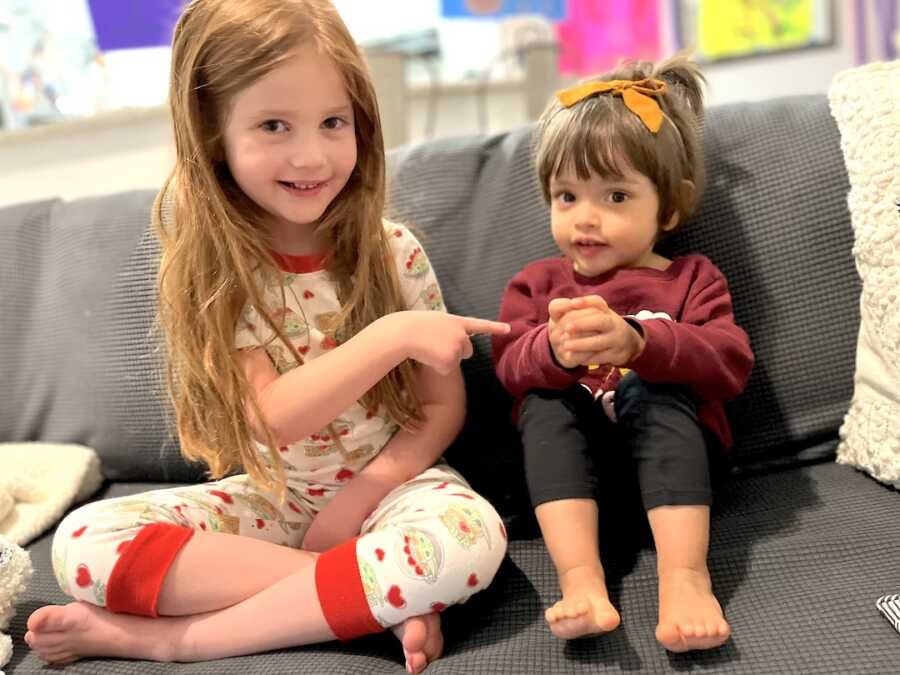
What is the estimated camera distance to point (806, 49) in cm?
280

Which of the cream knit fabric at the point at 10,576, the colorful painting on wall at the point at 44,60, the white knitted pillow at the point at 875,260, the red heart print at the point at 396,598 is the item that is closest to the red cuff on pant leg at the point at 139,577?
the cream knit fabric at the point at 10,576

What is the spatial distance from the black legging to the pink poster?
1888 millimetres

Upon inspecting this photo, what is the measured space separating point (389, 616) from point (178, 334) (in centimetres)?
43

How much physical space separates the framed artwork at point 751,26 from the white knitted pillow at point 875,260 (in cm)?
184

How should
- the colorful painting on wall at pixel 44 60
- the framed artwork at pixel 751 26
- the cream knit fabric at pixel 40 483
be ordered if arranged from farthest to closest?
the framed artwork at pixel 751 26 → the colorful painting on wall at pixel 44 60 → the cream knit fabric at pixel 40 483

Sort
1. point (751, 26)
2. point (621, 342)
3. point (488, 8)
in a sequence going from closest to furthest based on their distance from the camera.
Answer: point (621, 342), point (488, 8), point (751, 26)

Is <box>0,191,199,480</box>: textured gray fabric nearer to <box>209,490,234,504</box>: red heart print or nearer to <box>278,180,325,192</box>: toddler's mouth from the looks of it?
<box>209,490,234,504</box>: red heart print

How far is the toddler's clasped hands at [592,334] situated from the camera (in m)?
0.86

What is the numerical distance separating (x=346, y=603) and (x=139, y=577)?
0.77 ft

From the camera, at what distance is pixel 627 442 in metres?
0.95

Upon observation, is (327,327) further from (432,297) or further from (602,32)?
(602,32)

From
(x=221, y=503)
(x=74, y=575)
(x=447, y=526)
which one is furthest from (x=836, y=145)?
(x=74, y=575)

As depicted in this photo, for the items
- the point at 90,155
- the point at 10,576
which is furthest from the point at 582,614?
the point at 90,155

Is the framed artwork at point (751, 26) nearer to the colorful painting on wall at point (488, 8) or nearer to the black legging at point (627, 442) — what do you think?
the colorful painting on wall at point (488, 8)
